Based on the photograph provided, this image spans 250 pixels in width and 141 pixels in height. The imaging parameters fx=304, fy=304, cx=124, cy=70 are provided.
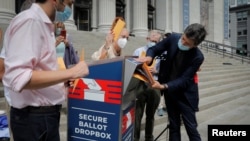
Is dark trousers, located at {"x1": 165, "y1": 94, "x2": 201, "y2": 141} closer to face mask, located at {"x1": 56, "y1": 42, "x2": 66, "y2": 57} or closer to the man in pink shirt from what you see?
face mask, located at {"x1": 56, "y1": 42, "x2": 66, "y2": 57}

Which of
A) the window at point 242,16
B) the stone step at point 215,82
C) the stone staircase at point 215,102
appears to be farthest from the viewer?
the window at point 242,16

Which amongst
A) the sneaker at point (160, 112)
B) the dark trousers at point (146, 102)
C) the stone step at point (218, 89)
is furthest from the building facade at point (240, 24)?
the dark trousers at point (146, 102)

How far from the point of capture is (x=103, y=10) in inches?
711

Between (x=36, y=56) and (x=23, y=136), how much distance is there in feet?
1.49

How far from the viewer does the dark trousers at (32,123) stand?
156 centimetres

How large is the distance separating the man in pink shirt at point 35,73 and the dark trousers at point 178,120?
6.11 feet

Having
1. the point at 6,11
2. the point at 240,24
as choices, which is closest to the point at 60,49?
the point at 6,11

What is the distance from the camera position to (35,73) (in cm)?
138

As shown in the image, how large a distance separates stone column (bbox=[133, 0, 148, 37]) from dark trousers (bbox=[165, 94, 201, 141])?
17250mm

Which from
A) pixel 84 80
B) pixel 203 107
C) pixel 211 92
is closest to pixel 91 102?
pixel 84 80

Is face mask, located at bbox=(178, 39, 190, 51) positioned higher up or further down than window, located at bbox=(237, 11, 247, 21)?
further down

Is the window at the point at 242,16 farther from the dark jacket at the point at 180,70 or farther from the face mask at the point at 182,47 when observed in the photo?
the face mask at the point at 182,47

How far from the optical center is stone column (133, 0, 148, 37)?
20.5 m

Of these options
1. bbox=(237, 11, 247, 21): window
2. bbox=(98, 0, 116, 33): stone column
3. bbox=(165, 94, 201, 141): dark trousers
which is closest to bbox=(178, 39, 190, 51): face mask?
bbox=(165, 94, 201, 141): dark trousers
